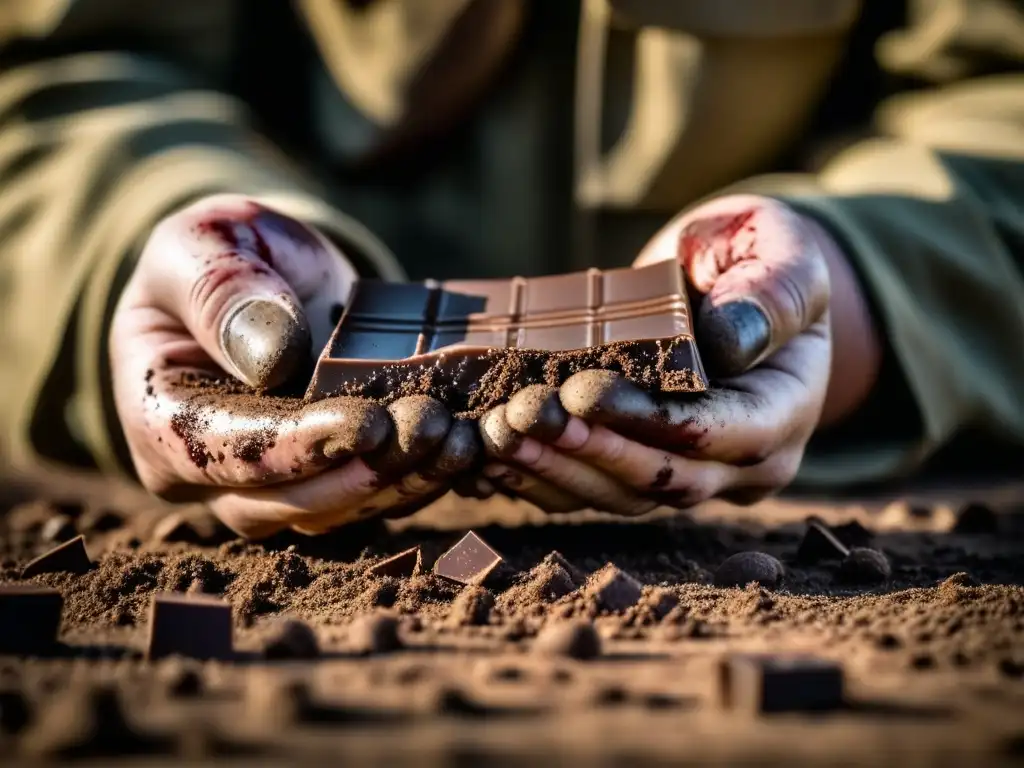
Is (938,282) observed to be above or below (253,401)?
above

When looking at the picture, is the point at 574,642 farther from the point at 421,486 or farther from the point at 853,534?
the point at 853,534

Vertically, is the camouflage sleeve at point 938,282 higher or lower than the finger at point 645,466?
higher

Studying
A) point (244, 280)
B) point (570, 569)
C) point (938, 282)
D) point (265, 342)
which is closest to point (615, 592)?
point (570, 569)

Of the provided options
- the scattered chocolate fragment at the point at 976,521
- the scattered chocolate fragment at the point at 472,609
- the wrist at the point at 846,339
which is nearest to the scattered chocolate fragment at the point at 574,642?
the scattered chocolate fragment at the point at 472,609

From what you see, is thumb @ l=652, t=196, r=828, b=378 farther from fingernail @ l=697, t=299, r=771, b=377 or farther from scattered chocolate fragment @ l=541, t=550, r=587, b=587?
scattered chocolate fragment @ l=541, t=550, r=587, b=587

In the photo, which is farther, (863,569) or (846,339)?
(846,339)

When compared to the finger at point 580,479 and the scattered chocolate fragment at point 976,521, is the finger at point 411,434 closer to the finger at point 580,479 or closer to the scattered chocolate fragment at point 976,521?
the finger at point 580,479
